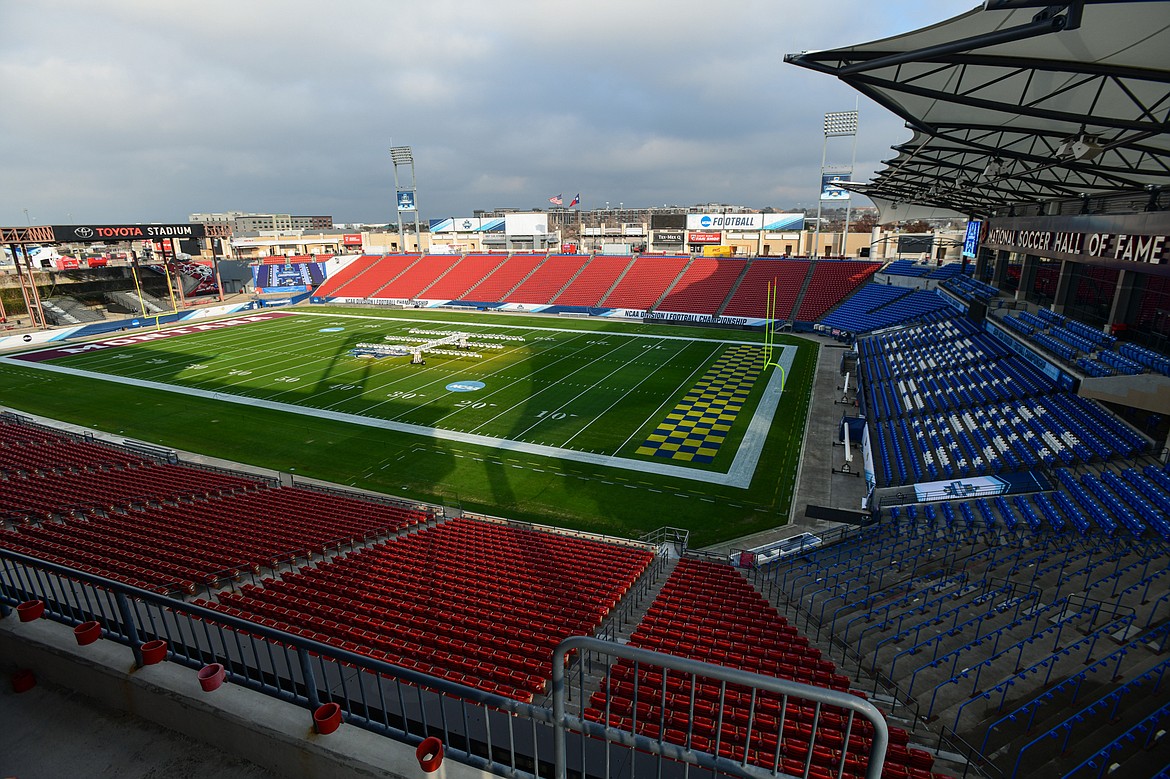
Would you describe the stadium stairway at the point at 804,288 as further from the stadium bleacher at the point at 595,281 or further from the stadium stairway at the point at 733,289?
the stadium bleacher at the point at 595,281

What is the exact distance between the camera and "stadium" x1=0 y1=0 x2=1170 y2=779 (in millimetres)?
5090

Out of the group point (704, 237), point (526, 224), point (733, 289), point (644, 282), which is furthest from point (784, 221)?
point (526, 224)

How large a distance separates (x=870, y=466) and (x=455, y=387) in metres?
23.6

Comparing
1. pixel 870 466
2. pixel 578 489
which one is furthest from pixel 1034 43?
pixel 578 489

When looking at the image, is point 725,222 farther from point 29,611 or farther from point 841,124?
point 29,611

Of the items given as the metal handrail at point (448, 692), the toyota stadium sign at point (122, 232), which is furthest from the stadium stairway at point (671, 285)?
the metal handrail at point (448, 692)

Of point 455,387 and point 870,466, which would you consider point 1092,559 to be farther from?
point 455,387

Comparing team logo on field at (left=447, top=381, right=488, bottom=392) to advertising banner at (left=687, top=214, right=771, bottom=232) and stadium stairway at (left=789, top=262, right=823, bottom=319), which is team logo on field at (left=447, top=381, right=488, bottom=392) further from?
advertising banner at (left=687, top=214, right=771, bottom=232)

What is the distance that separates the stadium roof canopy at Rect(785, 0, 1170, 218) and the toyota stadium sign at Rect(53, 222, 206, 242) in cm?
6502

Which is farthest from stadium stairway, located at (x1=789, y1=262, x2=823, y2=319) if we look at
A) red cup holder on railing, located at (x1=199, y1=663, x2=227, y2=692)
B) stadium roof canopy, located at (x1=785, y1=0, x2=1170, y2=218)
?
red cup holder on railing, located at (x1=199, y1=663, x2=227, y2=692)

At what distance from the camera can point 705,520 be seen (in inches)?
809

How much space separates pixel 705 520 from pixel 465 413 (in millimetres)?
15559

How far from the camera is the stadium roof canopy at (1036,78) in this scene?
30.9 feet

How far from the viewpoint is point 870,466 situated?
23.6 m
